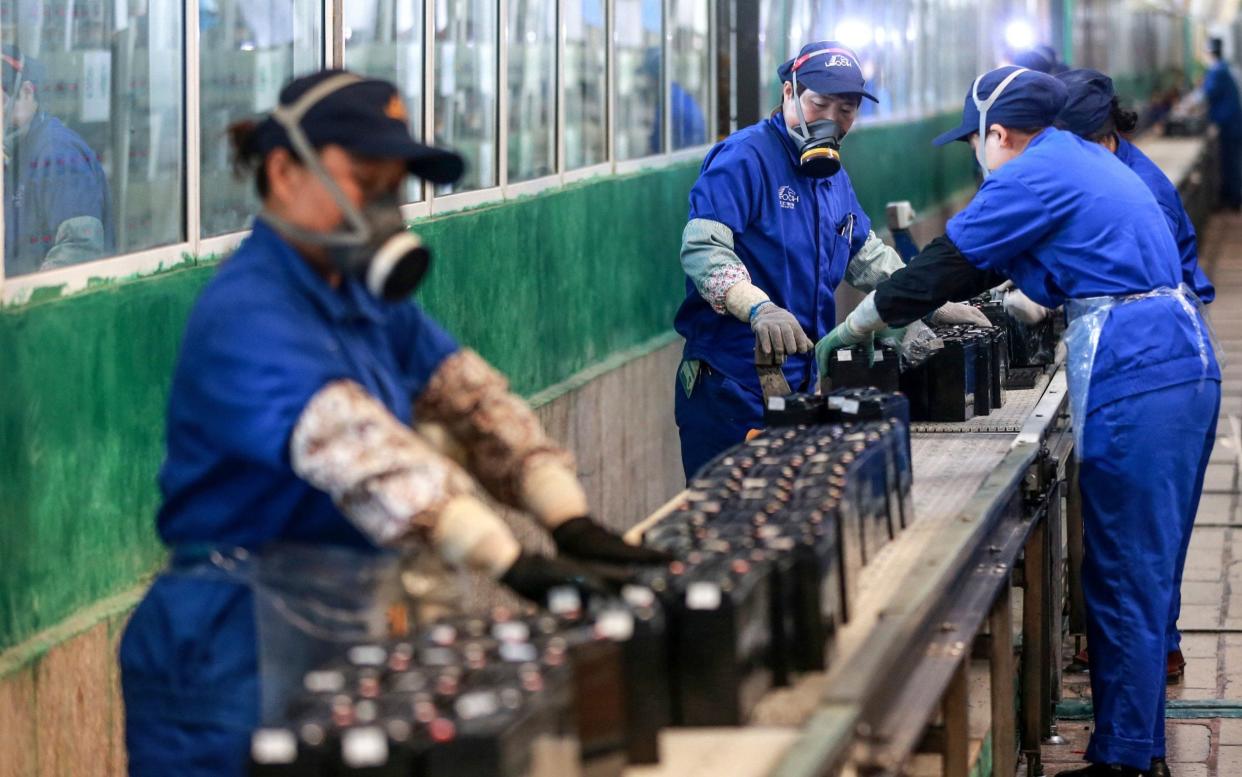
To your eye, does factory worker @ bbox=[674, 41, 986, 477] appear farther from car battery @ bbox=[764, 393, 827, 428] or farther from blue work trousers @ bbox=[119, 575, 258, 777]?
blue work trousers @ bbox=[119, 575, 258, 777]

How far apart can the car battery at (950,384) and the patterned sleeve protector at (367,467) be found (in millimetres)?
2994

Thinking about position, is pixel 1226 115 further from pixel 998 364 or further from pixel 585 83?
pixel 998 364

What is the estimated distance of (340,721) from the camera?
7.50ft

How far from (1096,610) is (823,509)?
2172 mm

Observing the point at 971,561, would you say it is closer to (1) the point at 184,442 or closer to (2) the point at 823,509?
(2) the point at 823,509

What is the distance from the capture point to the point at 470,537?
261cm

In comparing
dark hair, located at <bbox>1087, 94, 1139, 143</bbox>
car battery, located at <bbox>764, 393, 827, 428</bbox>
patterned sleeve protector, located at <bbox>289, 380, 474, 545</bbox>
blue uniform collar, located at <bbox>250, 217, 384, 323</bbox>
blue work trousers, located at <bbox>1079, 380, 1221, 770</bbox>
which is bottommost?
blue work trousers, located at <bbox>1079, 380, 1221, 770</bbox>

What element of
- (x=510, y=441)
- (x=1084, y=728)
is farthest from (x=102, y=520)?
(x=1084, y=728)

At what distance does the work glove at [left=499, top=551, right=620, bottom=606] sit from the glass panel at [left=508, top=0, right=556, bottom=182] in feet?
15.3

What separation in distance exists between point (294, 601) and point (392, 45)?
12.2ft

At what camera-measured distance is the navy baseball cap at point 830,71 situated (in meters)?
5.47

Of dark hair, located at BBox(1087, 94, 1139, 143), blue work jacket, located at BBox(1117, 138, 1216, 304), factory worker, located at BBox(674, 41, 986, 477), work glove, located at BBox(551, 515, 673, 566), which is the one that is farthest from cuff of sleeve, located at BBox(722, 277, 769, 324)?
work glove, located at BBox(551, 515, 673, 566)

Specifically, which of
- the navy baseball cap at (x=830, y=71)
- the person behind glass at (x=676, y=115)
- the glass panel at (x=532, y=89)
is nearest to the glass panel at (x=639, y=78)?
the person behind glass at (x=676, y=115)

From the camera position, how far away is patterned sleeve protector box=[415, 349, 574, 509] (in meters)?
3.07
